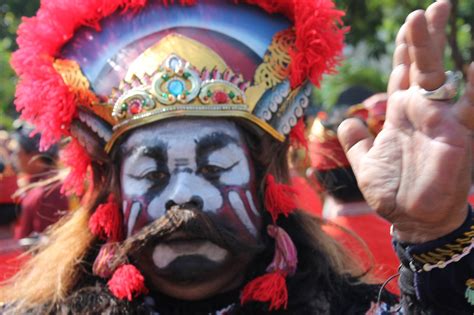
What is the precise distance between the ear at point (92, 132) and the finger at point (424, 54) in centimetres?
122

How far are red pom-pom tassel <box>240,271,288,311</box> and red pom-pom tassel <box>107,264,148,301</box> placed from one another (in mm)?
→ 333

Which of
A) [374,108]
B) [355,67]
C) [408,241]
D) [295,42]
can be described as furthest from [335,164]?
[355,67]

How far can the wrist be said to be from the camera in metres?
1.83

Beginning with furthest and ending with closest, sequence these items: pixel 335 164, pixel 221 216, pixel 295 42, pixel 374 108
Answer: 1. pixel 374 108
2. pixel 335 164
3. pixel 295 42
4. pixel 221 216

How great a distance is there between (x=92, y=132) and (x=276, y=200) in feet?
2.17

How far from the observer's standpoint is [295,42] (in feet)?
9.09

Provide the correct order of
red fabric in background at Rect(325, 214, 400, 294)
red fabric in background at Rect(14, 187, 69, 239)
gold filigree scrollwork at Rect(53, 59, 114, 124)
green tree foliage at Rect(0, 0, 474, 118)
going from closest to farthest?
1. gold filigree scrollwork at Rect(53, 59, 114, 124)
2. red fabric in background at Rect(325, 214, 400, 294)
3. red fabric in background at Rect(14, 187, 69, 239)
4. green tree foliage at Rect(0, 0, 474, 118)

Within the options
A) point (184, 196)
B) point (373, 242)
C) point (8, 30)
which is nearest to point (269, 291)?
point (184, 196)

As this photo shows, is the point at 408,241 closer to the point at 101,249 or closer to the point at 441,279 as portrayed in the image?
the point at 441,279

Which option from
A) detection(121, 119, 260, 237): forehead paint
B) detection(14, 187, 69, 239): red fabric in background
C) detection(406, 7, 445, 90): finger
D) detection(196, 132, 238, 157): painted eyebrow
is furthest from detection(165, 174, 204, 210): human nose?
detection(14, 187, 69, 239): red fabric in background

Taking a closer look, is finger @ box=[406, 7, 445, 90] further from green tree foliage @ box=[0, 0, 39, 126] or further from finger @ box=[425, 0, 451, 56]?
green tree foliage @ box=[0, 0, 39, 126]

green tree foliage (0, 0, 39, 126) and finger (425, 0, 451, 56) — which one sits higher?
green tree foliage (0, 0, 39, 126)

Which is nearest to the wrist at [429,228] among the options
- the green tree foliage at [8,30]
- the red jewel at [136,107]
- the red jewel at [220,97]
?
the red jewel at [220,97]

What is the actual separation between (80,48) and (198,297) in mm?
956
